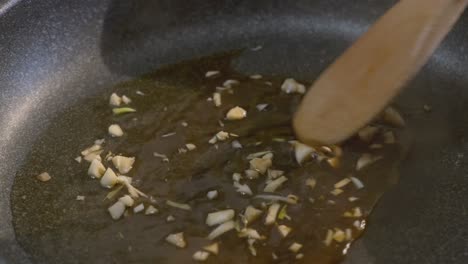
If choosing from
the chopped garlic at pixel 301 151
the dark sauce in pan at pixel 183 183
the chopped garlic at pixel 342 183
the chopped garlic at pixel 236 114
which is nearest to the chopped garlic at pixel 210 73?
the dark sauce in pan at pixel 183 183

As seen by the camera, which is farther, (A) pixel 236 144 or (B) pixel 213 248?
(A) pixel 236 144

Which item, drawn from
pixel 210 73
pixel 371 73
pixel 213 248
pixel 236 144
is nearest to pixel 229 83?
pixel 210 73

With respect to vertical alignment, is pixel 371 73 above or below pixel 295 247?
above

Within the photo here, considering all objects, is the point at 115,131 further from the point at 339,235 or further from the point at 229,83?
the point at 339,235

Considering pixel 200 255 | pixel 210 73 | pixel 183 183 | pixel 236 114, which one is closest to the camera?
pixel 200 255

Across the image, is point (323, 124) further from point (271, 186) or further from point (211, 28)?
point (211, 28)
